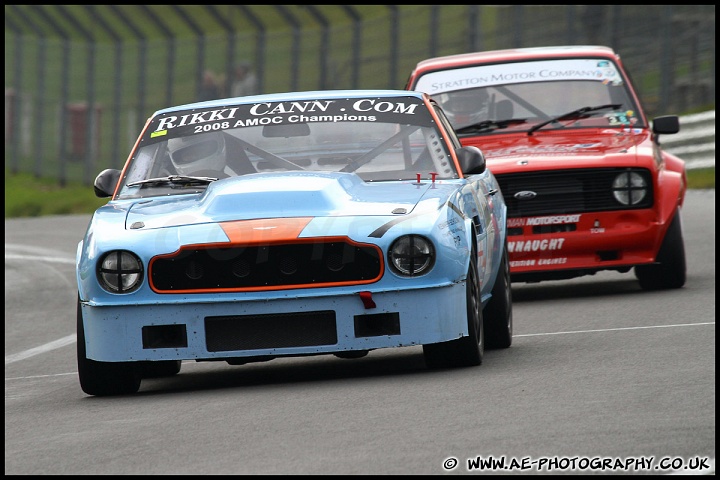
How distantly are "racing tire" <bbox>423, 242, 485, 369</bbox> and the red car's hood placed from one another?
12.5ft

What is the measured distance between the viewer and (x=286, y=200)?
7.84m

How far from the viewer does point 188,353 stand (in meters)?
7.59

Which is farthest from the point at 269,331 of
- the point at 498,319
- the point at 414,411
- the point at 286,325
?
the point at 498,319

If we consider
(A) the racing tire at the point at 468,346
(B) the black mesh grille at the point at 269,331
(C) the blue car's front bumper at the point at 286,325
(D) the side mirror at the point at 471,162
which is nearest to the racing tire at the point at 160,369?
(C) the blue car's front bumper at the point at 286,325

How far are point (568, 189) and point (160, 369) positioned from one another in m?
3.87

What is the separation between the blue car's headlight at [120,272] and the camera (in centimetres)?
768

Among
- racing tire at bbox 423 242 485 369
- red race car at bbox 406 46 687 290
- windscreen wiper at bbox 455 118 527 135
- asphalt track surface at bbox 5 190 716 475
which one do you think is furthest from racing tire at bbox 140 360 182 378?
windscreen wiper at bbox 455 118 527 135

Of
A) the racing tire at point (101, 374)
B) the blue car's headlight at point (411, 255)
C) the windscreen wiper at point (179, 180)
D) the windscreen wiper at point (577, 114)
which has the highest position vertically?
the windscreen wiper at point (577, 114)

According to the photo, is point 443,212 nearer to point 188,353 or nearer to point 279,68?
point 188,353

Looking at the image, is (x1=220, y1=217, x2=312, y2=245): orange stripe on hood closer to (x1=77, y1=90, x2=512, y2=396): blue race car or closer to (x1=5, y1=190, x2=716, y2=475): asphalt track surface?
(x1=77, y1=90, x2=512, y2=396): blue race car

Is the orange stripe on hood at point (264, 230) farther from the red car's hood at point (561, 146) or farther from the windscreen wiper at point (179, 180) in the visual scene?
the red car's hood at point (561, 146)

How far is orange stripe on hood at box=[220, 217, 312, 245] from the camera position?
7586 millimetres

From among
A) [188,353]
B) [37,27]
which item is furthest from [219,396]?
[37,27]

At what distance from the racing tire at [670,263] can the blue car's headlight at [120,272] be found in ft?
16.7
